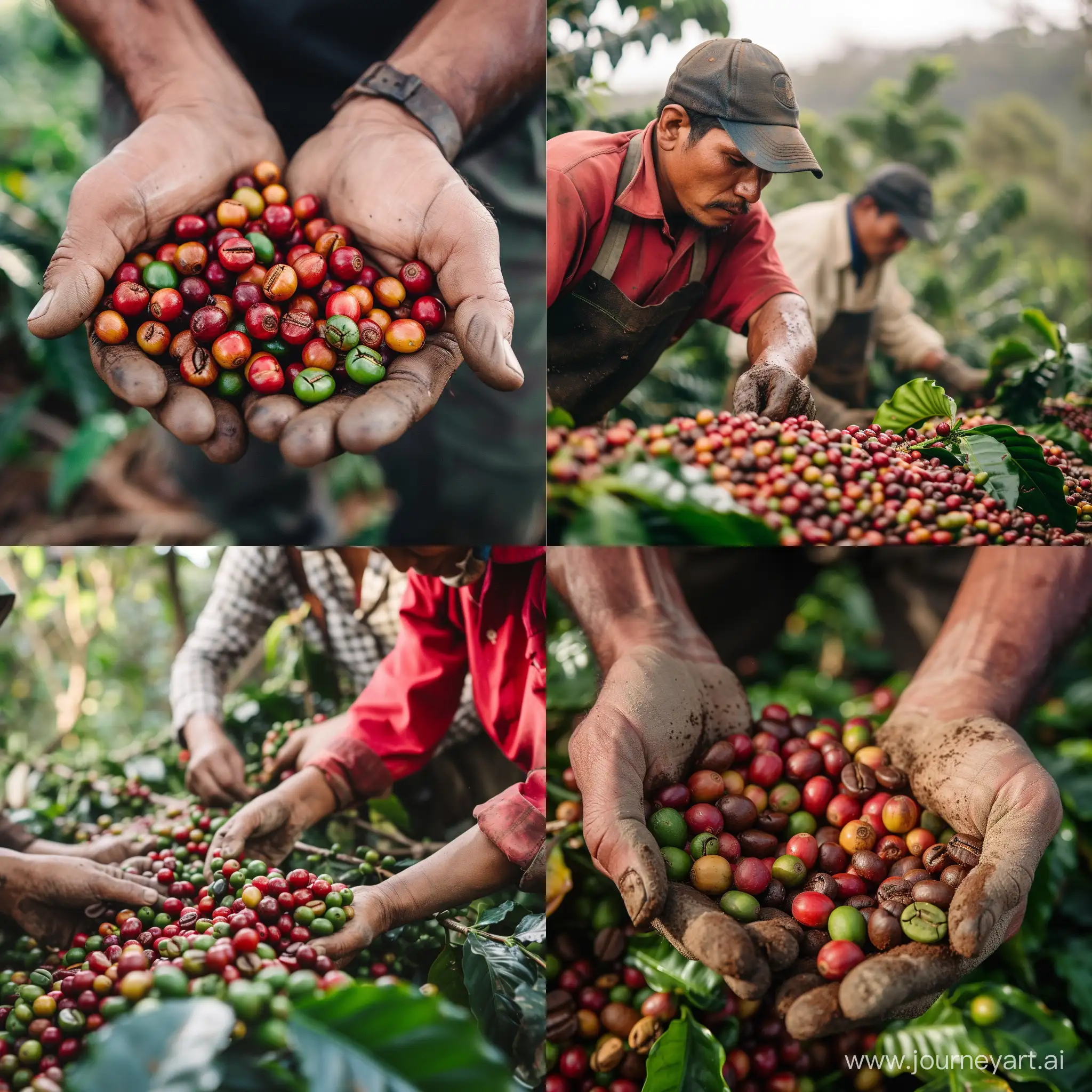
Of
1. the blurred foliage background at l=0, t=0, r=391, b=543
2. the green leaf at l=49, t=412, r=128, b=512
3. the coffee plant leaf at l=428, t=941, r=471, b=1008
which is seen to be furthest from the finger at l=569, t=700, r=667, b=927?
the green leaf at l=49, t=412, r=128, b=512

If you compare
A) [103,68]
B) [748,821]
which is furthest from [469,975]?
[103,68]

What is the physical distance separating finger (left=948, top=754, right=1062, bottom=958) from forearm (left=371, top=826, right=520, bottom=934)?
0.73 meters

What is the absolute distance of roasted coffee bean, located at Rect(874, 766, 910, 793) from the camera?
4.87 ft

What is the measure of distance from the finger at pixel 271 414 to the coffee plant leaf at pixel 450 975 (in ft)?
Result: 3.07

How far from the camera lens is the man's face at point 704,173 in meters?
1.43

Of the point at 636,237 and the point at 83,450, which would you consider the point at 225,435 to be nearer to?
the point at 636,237

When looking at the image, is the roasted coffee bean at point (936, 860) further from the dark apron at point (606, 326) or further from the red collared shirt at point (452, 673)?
the dark apron at point (606, 326)

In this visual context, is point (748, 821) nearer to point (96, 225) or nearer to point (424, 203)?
point (424, 203)

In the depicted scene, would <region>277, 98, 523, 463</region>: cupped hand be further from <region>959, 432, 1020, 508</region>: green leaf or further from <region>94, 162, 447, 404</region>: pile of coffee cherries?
<region>959, 432, 1020, 508</region>: green leaf

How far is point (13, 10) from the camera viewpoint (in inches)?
79.0

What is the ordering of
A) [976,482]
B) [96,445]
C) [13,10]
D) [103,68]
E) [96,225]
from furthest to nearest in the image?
1. [96,445]
2. [13,10]
3. [103,68]
4. [976,482]
5. [96,225]

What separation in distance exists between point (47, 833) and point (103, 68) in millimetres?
1490

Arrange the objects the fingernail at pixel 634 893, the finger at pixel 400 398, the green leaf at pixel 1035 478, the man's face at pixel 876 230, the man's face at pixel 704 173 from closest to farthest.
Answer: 1. the fingernail at pixel 634 893
2. the finger at pixel 400 398
3. the man's face at pixel 704 173
4. the green leaf at pixel 1035 478
5. the man's face at pixel 876 230

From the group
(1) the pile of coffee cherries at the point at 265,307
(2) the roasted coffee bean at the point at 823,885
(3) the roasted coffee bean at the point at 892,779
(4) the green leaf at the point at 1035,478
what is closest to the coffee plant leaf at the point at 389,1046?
(2) the roasted coffee bean at the point at 823,885
